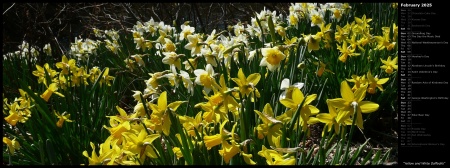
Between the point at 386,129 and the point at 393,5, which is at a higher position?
the point at 393,5

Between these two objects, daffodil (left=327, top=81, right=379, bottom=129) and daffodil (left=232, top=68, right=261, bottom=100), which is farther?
daffodil (left=232, top=68, right=261, bottom=100)

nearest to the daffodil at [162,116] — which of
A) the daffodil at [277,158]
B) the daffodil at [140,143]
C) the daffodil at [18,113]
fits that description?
the daffodil at [140,143]

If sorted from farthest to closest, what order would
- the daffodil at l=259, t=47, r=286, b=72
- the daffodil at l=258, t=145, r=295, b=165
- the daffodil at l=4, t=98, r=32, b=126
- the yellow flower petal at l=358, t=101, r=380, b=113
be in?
1. the daffodil at l=4, t=98, r=32, b=126
2. the daffodil at l=259, t=47, r=286, b=72
3. the yellow flower petal at l=358, t=101, r=380, b=113
4. the daffodil at l=258, t=145, r=295, b=165

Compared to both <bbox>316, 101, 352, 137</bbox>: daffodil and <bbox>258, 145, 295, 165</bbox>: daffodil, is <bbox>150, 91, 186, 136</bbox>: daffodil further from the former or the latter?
<bbox>316, 101, 352, 137</bbox>: daffodil

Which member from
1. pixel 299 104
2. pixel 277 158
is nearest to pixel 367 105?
pixel 299 104

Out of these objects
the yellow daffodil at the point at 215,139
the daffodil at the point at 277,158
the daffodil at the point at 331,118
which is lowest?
the daffodil at the point at 277,158

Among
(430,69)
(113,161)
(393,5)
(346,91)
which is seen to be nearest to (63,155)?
(113,161)

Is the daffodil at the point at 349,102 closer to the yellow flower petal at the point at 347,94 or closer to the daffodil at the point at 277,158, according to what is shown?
the yellow flower petal at the point at 347,94

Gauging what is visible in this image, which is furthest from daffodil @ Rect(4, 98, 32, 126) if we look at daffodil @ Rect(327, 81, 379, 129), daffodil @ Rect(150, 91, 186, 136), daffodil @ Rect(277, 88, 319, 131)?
daffodil @ Rect(327, 81, 379, 129)

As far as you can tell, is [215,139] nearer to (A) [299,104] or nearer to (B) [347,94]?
(A) [299,104]

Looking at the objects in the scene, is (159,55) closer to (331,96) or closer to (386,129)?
(331,96)

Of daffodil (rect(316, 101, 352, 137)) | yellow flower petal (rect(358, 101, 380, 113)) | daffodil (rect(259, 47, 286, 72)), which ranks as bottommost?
daffodil (rect(316, 101, 352, 137))
